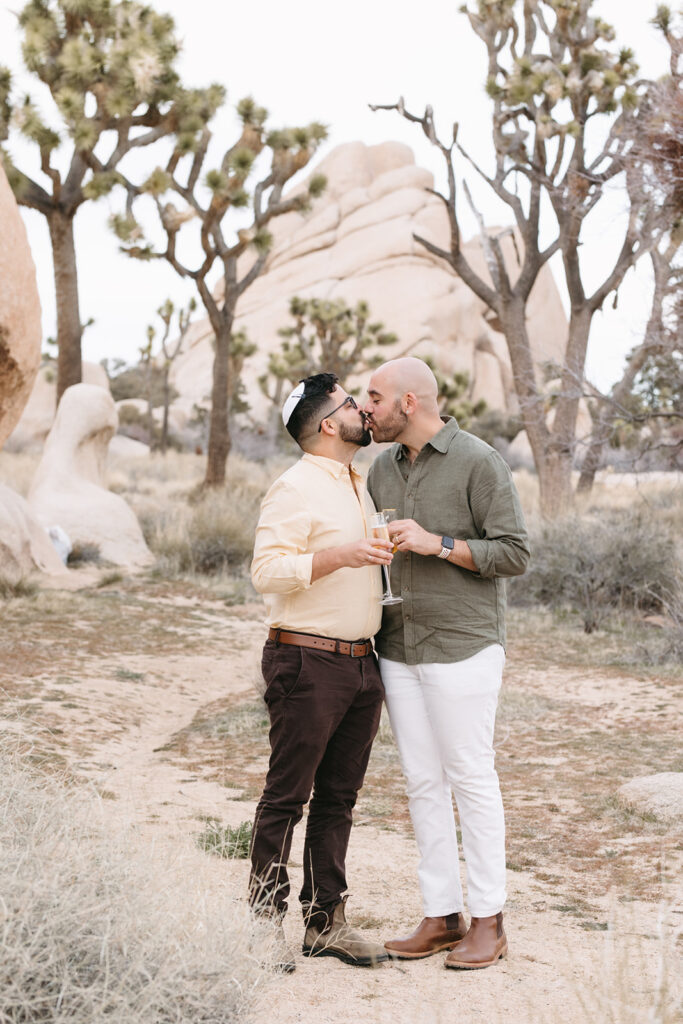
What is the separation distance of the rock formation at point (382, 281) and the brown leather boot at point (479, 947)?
3562cm

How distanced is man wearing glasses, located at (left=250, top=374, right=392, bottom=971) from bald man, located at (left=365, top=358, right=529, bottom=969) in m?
0.11

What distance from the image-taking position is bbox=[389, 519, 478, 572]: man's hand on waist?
3041mm

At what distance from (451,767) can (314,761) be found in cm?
43

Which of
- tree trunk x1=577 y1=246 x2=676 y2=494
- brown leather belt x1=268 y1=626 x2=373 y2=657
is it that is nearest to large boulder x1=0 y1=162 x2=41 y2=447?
brown leather belt x1=268 y1=626 x2=373 y2=657

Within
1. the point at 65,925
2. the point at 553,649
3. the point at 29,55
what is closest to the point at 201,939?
the point at 65,925

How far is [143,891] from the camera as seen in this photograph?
254 cm

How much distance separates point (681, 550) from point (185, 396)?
112ft

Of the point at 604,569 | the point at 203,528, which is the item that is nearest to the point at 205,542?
the point at 203,528

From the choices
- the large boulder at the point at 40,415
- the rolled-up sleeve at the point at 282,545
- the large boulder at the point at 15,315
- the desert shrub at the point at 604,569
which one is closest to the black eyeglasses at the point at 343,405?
the rolled-up sleeve at the point at 282,545

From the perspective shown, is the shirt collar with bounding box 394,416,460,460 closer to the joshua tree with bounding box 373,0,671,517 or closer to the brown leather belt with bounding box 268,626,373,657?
the brown leather belt with bounding box 268,626,373,657

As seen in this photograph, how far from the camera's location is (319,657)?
10.3 ft

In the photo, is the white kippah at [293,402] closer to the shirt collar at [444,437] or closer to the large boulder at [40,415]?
the shirt collar at [444,437]

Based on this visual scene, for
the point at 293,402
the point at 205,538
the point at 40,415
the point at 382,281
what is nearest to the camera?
the point at 293,402

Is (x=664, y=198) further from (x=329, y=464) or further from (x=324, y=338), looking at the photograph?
(x=324, y=338)
